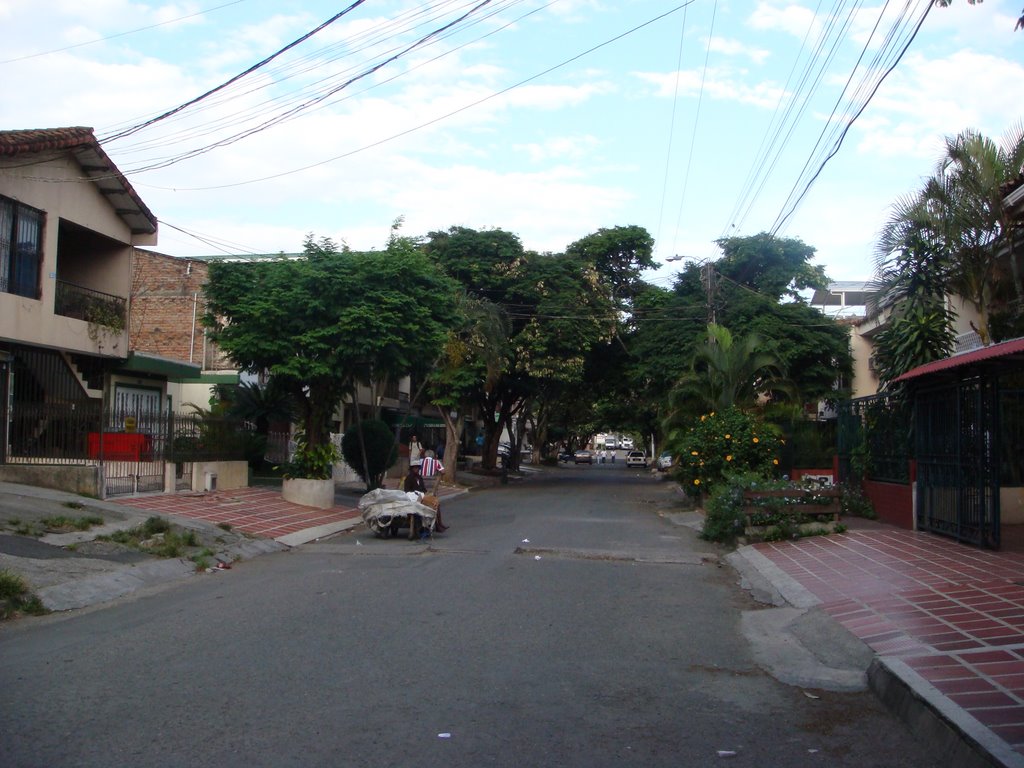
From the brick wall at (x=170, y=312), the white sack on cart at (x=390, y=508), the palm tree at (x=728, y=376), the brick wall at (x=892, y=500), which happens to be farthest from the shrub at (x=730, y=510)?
the brick wall at (x=170, y=312)

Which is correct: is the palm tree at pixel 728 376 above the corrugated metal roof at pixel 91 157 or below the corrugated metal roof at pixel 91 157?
below

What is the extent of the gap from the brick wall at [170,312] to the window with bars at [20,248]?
13.1 metres

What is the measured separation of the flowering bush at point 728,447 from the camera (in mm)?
21297

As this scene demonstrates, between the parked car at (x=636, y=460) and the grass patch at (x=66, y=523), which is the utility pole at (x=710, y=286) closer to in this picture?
the grass patch at (x=66, y=523)

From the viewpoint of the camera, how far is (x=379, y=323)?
1988cm

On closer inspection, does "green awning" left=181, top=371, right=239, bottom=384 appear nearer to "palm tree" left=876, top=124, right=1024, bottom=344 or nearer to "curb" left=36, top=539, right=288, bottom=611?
"curb" left=36, top=539, right=288, bottom=611

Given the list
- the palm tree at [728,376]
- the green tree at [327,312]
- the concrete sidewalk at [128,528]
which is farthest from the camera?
the palm tree at [728,376]

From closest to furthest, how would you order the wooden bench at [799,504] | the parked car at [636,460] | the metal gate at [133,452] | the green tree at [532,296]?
the wooden bench at [799,504] < the metal gate at [133,452] < the green tree at [532,296] < the parked car at [636,460]

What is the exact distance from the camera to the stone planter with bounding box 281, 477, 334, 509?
69.4ft

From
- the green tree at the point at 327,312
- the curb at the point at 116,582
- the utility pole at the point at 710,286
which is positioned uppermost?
the utility pole at the point at 710,286

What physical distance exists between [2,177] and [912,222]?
17.3 meters

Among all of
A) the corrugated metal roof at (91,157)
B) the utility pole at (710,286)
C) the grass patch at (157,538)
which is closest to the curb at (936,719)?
the grass patch at (157,538)

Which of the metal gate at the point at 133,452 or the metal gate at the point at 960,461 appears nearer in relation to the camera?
the metal gate at the point at 960,461

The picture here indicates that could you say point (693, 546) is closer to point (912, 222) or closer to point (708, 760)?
point (912, 222)
